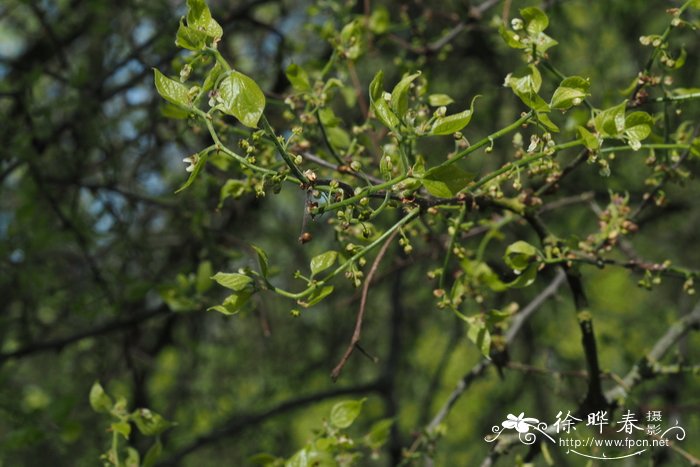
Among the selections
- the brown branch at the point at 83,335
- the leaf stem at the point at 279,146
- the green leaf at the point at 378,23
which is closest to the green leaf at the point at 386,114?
the leaf stem at the point at 279,146

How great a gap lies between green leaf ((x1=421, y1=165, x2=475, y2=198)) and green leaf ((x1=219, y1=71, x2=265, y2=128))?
1.00 feet

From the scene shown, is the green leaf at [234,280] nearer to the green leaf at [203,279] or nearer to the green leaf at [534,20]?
the green leaf at [534,20]

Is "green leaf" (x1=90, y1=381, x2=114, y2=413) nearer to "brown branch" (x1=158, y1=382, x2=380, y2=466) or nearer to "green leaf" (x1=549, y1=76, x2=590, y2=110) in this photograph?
"brown branch" (x1=158, y1=382, x2=380, y2=466)

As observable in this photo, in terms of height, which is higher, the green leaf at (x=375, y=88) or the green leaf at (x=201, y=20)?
the green leaf at (x=375, y=88)

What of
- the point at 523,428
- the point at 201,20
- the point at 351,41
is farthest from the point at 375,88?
the point at 523,428

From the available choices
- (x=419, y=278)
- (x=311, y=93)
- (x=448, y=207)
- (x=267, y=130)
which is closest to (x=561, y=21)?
(x=419, y=278)

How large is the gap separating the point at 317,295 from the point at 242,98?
0.42 m


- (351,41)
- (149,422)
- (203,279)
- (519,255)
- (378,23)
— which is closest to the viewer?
(519,255)

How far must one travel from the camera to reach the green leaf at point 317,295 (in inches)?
57.4

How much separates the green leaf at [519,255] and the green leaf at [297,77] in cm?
65

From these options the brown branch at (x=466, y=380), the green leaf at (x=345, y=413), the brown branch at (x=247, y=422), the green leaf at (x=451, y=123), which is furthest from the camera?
the brown branch at (x=247, y=422)

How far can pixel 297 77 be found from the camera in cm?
194

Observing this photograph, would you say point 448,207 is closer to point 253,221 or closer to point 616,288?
point 253,221

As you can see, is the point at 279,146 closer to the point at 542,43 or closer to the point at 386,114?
the point at 386,114
